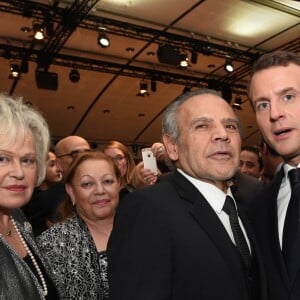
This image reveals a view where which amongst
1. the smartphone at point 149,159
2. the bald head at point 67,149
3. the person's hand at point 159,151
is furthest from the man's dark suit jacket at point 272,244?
the bald head at point 67,149

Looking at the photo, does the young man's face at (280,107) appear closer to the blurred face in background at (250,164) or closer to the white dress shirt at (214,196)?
the white dress shirt at (214,196)

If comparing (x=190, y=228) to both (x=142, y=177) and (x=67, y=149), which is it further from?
(x=67, y=149)

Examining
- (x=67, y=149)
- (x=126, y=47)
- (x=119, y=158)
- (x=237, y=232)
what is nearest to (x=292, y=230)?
(x=237, y=232)

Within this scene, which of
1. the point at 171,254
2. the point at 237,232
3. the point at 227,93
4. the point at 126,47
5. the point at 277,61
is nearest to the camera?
the point at 171,254

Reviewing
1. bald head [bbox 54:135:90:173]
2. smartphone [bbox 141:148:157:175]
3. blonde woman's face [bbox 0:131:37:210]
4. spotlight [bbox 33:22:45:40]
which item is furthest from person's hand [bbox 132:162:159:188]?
spotlight [bbox 33:22:45:40]

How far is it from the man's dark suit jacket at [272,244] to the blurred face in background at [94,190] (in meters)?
1.02

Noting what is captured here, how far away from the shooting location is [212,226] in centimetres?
166

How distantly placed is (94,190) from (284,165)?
125cm

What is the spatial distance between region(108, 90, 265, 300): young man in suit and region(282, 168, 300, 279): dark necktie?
0.42ft

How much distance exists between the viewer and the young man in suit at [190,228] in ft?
5.04

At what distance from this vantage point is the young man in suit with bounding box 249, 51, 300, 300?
1712 millimetres

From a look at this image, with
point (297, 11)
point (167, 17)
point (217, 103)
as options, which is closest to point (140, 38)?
point (167, 17)

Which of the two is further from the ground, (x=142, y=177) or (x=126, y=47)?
(x=126, y=47)

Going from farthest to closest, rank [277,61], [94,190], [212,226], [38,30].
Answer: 1. [38,30]
2. [94,190]
3. [277,61]
4. [212,226]
